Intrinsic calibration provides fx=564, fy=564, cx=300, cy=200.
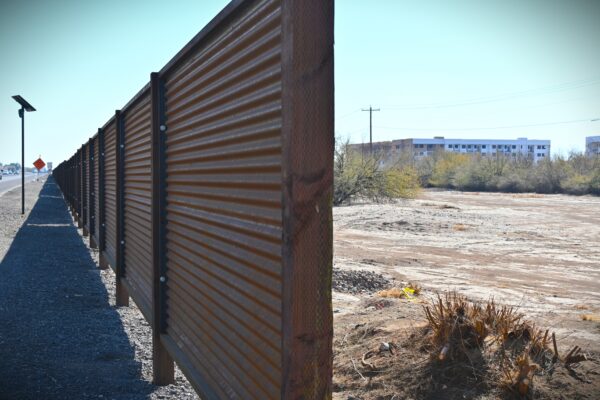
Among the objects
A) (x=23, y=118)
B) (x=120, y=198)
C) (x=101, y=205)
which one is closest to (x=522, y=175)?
(x=23, y=118)

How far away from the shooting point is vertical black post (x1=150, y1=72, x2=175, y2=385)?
409cm

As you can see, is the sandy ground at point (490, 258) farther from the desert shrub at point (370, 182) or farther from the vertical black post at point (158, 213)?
the desert shrub at point (370, 182)

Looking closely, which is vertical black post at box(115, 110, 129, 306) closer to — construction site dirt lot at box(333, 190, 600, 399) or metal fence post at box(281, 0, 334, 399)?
construction site dirt lot at box(333, 190, 600, 399)

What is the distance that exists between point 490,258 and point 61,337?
11.4m

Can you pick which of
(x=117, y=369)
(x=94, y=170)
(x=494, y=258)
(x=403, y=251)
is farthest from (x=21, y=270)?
(x=494, y=258)

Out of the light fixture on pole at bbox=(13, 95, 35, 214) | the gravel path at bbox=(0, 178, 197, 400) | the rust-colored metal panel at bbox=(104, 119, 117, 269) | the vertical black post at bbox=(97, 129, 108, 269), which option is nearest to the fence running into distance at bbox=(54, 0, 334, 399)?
the gravel path at bbox=(0, 178, 197, 400)

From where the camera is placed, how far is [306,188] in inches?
72.8

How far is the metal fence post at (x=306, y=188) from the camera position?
183cm

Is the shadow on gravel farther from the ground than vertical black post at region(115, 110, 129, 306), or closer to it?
closer to it

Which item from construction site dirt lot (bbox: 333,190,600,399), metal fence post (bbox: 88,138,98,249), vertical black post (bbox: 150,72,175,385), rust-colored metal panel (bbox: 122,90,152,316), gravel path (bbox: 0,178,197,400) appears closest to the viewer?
vertical black post (bbox: 150,72,175,385)

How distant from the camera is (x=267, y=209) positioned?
2156mm

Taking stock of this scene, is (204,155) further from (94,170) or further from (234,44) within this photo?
(94,170)

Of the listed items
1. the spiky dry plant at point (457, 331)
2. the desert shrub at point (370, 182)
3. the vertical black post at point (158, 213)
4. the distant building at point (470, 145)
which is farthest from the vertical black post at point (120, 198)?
the distant building at point (470, 145)

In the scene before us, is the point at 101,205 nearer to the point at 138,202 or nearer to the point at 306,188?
the point at 138,202
